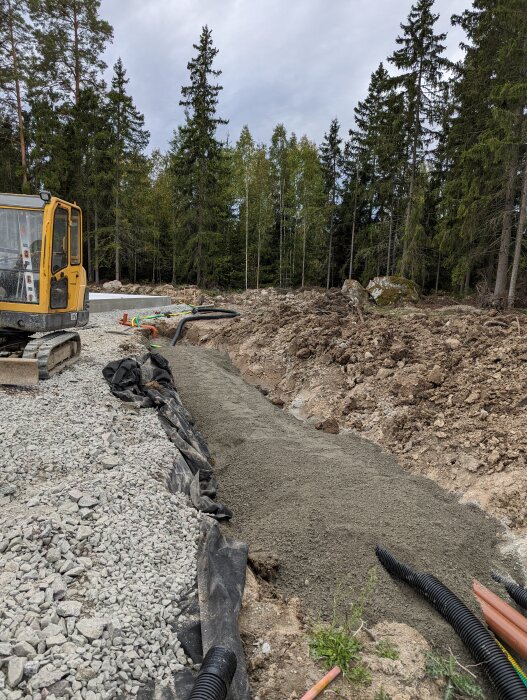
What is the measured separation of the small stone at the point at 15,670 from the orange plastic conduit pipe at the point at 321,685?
1.39 m

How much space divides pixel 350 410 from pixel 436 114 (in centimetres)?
1694

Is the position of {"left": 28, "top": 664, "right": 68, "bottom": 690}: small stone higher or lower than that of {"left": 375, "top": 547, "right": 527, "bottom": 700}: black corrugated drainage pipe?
higher

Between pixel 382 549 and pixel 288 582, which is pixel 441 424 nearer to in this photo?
pixel 382 549

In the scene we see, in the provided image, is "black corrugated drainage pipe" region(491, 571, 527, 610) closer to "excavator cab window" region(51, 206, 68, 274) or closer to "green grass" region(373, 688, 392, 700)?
"green grass" region(373, 688, 392, 700)

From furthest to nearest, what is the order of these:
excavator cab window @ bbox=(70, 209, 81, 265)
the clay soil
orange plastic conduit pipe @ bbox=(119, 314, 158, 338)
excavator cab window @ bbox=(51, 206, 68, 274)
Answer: orange plastic conduit pipe @ bbox=(119, 314, 158, 338) → excavator cab window @ bbox=(70, 209, 81, 265) → excavator cab window @ bbox=(51, 206, 68, 274) → the clay soil

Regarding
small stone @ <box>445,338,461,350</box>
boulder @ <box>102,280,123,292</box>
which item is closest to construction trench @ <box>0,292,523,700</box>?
small stone @ <box>445,338,461,350</box>

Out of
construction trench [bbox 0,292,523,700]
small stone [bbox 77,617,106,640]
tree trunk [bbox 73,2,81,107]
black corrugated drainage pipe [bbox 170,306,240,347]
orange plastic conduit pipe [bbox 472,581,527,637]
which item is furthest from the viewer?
tree trunk [bbox 73,2,81,107]

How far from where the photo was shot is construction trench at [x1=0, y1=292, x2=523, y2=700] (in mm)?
2387

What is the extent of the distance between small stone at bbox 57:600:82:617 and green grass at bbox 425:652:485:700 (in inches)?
83.5

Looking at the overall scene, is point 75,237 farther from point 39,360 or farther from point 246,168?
point 246,168

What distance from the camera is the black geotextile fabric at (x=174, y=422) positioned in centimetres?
411

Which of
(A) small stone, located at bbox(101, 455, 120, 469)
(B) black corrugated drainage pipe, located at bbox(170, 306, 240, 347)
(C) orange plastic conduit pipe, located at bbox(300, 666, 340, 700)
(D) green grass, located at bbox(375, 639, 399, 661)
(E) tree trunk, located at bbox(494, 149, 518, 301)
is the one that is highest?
(E) tree trunk, located at bbox(494, 149, 518, 301)

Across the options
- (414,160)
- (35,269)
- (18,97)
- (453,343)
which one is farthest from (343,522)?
(18,97)

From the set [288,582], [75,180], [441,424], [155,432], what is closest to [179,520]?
[288,582]
